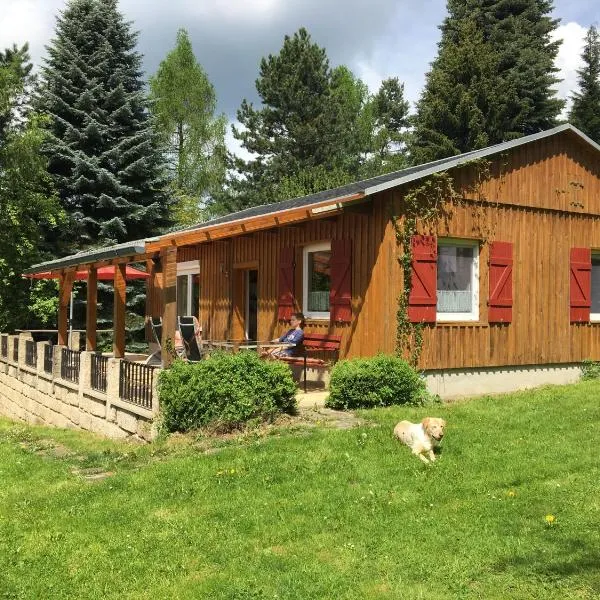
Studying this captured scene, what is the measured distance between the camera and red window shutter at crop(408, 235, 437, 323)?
10.0 m

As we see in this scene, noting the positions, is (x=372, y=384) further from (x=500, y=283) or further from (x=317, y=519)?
(x=317, y=519)

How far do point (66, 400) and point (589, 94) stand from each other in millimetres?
29920

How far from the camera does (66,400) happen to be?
40.1ft

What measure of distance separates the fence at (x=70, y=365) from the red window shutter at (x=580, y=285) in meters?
9.13

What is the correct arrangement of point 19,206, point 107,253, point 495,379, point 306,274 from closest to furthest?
point 107,253 < point 495,379 < point 306,274 < point 19,206

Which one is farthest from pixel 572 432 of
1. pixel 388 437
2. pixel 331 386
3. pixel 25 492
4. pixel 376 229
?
pixel 25 492

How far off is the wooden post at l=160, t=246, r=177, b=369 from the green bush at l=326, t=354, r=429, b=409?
2215mm

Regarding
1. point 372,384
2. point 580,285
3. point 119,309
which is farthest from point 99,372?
point 580,285

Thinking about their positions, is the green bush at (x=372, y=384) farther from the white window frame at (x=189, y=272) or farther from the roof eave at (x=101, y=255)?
the white window frame at (x=189, y=272)

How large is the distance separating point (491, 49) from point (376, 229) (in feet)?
76.9

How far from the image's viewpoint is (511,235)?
440 inches

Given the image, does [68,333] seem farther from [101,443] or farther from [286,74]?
[286,74]

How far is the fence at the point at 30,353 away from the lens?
14609mm

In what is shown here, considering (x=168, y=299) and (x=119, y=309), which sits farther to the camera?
(x=119, y=309)
